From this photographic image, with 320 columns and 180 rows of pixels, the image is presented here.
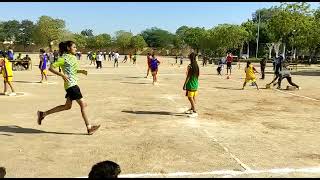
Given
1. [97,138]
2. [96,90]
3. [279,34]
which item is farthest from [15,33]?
[97,138]

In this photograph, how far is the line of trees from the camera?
174ft

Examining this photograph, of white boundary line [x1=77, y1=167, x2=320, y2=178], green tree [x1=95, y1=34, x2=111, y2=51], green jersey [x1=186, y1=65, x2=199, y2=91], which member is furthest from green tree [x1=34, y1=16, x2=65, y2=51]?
white boundary line [x1=77, y1=167, x2=320, y2=178]

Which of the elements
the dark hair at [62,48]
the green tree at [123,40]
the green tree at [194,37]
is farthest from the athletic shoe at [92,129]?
the green tree at [123,40]

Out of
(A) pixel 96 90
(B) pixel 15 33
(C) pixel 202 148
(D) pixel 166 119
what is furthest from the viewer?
(B) pixel 15 33

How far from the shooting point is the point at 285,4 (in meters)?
53.0

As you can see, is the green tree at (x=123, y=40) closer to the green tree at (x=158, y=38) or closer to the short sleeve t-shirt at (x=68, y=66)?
the green tree at (x=158, y=38)

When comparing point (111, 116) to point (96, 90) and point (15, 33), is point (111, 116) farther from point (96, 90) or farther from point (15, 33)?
point (15, 33)

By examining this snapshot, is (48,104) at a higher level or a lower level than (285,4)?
lower

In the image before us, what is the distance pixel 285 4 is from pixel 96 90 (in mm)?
40143

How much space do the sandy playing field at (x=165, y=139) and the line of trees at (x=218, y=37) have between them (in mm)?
34913

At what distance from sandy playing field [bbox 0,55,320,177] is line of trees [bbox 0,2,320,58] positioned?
34.9 m

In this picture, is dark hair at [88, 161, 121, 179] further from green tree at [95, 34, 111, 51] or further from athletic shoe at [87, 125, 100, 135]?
green tree at [95, 34, 111, 51]

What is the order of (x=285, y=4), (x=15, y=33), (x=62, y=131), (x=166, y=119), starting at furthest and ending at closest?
(x=15, y=33), (x=285, y=4), (x=166, y=119), (x=62, y=131)

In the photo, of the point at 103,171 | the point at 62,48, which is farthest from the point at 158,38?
the point at 103,171
